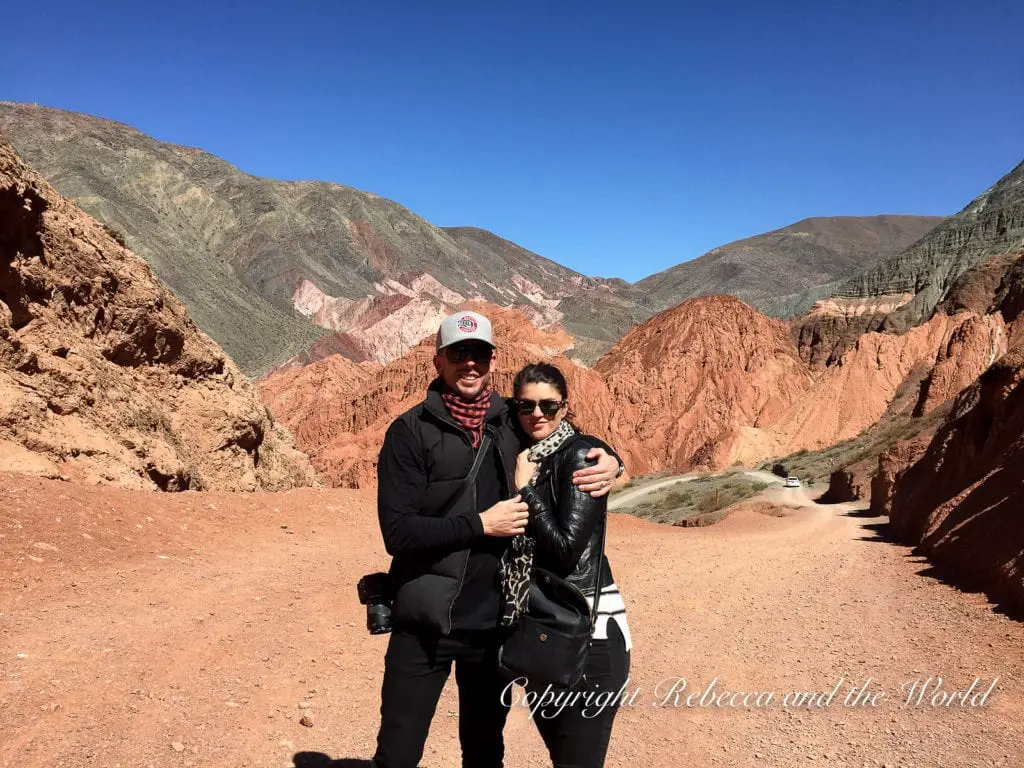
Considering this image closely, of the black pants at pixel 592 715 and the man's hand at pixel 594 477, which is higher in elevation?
the man's hand at pixel 594 477

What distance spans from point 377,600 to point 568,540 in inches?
32.7

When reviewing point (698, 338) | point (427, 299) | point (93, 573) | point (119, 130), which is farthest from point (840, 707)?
point (119, 130)

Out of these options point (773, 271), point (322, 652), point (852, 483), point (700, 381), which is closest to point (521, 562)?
point (322, 652)

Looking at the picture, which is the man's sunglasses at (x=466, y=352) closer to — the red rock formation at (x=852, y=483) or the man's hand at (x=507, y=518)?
the man's hand at (x=507, y=518)

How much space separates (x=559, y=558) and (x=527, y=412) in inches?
20.8

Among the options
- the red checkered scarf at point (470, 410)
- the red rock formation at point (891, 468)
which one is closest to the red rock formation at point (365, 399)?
the red rock formation at point (891, 468)

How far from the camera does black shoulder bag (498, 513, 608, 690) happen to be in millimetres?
2168

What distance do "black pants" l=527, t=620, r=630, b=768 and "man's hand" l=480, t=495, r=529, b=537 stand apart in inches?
19.2

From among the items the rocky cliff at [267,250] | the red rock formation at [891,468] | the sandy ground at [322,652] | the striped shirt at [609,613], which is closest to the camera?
the striped shirt at [609,613]

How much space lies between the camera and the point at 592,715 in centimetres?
230

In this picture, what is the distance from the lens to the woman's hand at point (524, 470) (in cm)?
238

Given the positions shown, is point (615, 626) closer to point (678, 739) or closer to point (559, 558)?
point (559, 558)

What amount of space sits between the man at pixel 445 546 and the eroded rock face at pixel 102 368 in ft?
23.7

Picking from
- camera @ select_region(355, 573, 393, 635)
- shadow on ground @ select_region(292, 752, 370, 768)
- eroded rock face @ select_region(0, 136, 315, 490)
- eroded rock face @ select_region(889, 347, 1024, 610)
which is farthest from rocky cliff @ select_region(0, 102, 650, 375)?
camera @ select_region(355, 573, 393, 635)
